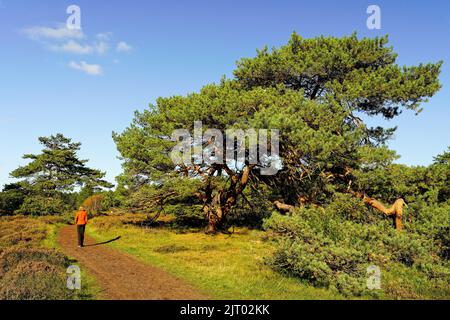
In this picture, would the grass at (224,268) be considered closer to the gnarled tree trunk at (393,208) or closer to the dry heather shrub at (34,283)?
the dry heather shrub at (34,283)

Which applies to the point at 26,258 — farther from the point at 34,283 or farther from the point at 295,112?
the point at 295,112

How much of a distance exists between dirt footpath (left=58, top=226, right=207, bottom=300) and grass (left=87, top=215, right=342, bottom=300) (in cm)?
54

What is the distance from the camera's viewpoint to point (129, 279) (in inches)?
405

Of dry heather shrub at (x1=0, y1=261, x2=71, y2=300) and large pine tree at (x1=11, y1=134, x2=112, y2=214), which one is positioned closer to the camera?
dry heather shrub at (x1=0, y1=261, x2=71, y2=300)

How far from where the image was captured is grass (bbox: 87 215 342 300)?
31.7 ft

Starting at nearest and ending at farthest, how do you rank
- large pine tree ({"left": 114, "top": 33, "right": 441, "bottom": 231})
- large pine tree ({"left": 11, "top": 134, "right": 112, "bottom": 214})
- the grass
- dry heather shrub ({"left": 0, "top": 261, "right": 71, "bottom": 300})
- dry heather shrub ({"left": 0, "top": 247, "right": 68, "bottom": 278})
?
dry heather shrub ({"left": 0, "top": 261, "right": 71, "bottom": 300})
the grass
dry heather shrub ({"left": 0, "top": 247, "right": 68, "bottom": 278})
large pine tree ({"left": 114, "top": 33, "right": 441, "bottom": 231})
large pine tree ({"left": 11, "top": 134, "right": 112, "bottom": 214})

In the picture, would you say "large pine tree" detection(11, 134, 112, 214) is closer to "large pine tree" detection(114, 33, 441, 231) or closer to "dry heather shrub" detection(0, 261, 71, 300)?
"large pine tree" detection(114, 33, 441, 231)

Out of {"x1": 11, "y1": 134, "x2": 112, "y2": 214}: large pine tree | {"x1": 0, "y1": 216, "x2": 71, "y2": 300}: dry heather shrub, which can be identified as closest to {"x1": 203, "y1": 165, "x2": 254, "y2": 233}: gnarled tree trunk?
{"x1": 0, "y1": 216, "x2": 71, "y2": 300}: dry heather shrub

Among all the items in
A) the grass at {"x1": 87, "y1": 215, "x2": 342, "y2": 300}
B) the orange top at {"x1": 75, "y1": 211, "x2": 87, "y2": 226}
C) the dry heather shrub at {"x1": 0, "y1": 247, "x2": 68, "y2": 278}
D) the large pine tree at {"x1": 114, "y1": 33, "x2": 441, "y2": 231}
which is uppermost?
the large pine tree at {"x1": 114, "y1": 33, "x2": 441, "y2": 231}

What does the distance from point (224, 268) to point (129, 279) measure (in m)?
3.59

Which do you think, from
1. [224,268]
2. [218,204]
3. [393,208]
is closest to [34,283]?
[224,268]

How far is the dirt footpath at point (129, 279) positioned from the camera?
28.7ft

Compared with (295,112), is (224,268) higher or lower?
lower

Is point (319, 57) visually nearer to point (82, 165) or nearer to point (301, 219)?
point (301, 219)
